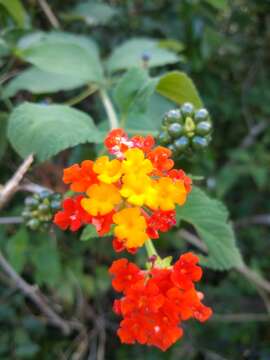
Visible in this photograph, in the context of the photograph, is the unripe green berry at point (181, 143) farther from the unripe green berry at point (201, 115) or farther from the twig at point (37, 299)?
the twig at point (37, 299)

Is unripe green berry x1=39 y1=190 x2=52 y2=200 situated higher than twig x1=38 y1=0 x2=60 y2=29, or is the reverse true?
twig x1=38 y1=0 x2=60 y2=29

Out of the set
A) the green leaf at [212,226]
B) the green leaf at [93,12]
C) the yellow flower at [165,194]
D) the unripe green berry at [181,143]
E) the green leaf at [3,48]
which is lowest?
the green leaf at [212,226]

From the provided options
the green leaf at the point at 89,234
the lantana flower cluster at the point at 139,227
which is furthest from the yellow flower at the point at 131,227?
the green leaf at the point at 89,234

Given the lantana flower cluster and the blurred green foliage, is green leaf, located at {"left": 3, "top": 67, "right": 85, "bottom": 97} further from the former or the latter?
the lantana flower cluster

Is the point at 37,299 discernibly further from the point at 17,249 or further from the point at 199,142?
the point at 199,142

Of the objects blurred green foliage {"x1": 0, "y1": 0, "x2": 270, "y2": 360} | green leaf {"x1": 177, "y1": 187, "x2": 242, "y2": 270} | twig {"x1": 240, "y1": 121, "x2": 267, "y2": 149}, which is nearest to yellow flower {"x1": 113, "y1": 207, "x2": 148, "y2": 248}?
green leaf {"x1": 177, "y1": 187, "x2": 242, "y2": 270}

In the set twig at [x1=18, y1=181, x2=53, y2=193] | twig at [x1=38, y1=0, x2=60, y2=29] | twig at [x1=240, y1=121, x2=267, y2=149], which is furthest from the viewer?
twig at [x1=240, y1=121, x2=267, y2=149]

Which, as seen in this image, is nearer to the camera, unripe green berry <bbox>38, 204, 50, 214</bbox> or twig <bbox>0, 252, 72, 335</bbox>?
unripe green berry <bbox>38, 204, 50, 214</bbox>
